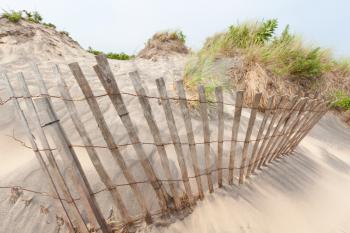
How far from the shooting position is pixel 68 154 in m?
2.29

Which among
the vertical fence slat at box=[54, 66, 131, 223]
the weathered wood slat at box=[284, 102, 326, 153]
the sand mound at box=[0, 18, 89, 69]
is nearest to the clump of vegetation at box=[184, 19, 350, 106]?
the weathered wood slat at box=[284, 102, 326, 153]

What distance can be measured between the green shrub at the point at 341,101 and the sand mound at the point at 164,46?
12.5ft

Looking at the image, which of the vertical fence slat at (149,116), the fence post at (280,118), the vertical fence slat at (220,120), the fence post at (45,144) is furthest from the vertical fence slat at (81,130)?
the fence post at (280,118)

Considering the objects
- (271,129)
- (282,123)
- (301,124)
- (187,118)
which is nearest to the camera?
(187,118)

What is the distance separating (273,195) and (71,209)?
228 cm

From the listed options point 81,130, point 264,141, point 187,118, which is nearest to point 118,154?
point 81,130

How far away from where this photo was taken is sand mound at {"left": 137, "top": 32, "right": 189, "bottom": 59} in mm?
8191

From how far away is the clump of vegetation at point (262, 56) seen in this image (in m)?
6.33

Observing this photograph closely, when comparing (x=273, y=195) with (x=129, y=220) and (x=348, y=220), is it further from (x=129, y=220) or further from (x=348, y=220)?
(x=129, y=220)

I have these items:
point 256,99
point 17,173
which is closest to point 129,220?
point 17,173

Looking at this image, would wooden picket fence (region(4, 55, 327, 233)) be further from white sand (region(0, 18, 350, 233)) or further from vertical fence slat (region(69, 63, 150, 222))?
white sand (region(0, 18, 350, 233))

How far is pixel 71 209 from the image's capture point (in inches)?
97.2

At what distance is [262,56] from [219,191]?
4049mm

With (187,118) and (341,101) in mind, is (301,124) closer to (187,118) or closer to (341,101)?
(187,118)
